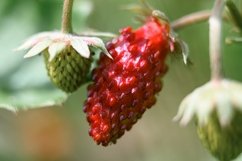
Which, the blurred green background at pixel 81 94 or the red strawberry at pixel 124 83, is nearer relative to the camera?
the red strawberry at pixel 124 83

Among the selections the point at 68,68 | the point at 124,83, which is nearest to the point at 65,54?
the point at 68,68

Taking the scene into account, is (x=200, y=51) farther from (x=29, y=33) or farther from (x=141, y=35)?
(x=141, y=35)

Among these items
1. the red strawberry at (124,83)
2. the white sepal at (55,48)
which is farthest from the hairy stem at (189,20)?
the white sepal at (55,48)

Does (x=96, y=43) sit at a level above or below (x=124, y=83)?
above

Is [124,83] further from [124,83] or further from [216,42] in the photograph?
[216,42]

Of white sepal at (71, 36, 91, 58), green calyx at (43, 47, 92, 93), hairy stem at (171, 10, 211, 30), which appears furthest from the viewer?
hairy stem at (171, 10, 211, 30)

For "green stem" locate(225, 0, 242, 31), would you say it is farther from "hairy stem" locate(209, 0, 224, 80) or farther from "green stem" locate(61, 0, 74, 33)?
"green stem" locate(61, 0, 74, 33)

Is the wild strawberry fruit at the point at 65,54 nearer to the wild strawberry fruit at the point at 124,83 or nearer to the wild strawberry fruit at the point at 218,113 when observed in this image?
the wild strawberry fruit at the point at 124,83

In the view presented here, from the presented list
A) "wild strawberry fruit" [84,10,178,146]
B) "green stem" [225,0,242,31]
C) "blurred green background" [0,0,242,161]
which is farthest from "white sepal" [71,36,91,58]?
"green stem" [225,0,242,31]
